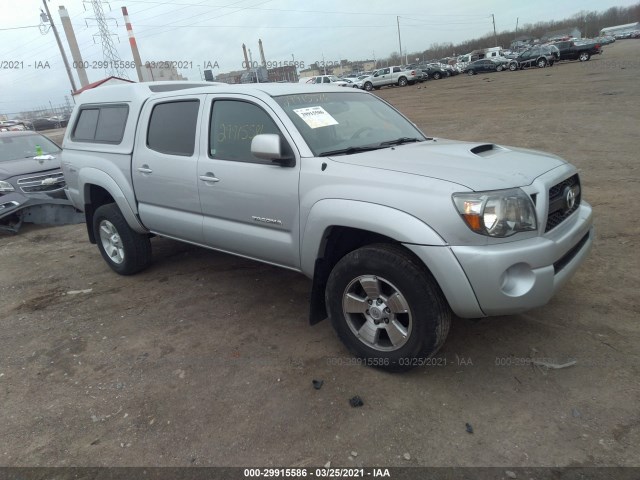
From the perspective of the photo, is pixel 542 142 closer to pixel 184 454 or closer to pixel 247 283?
pixel 247 283

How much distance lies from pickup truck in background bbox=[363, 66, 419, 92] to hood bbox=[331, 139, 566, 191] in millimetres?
34647

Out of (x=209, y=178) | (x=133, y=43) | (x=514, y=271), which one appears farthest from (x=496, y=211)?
(x=133, y=43)

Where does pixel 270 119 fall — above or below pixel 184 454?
above

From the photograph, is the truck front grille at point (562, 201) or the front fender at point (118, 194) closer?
the truck front grille at point (562, 201)

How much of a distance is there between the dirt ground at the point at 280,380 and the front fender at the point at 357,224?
2.64ft

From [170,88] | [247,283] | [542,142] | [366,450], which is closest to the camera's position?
[366,450]

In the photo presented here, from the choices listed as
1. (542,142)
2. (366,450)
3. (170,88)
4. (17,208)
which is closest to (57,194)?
(17,208)

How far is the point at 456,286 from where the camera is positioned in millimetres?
→ 2496

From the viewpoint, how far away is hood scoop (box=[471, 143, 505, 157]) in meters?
3.15

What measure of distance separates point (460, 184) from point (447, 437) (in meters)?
1.39

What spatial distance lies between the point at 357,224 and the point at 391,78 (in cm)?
3641

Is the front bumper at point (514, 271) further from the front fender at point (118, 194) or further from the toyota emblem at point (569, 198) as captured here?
the front fender at point (118, 194)

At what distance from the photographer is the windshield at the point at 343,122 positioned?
327 centimetres

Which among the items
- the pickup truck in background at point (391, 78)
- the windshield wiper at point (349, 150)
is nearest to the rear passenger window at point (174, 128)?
the windshield wiper at point (349, 150)
